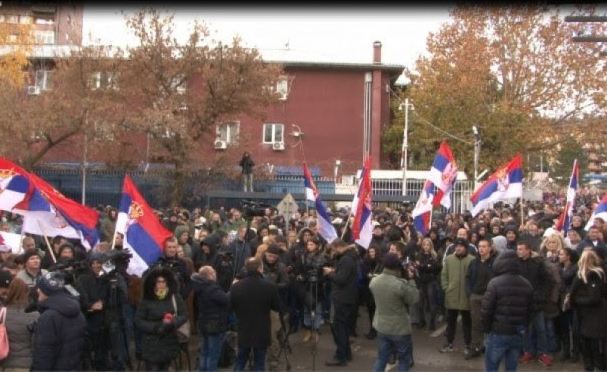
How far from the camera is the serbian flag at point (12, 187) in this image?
10.8 m

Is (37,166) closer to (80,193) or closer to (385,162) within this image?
(80,193)

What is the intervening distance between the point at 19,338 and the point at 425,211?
26.4 ft

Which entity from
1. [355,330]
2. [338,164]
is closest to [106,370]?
[355,330]

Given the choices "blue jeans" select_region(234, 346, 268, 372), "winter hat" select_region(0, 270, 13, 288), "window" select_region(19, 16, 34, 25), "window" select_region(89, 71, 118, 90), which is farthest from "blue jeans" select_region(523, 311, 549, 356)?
"window" select_region(19, 16, 34, 25)

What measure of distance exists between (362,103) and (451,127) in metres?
5.89

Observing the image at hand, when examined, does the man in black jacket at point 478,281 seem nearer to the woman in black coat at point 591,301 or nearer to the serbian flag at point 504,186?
the woman in black coat at point 591,301

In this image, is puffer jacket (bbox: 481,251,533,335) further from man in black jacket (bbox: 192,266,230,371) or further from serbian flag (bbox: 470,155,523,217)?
serbian flag (bbox: 470,155,523,217)

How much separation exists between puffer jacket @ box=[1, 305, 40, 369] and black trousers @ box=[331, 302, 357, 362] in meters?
4.05

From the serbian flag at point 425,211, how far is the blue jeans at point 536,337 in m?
A: 3.44

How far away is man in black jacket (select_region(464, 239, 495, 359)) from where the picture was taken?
433 inches

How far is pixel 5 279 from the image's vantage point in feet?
29.7

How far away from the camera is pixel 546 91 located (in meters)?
39.1

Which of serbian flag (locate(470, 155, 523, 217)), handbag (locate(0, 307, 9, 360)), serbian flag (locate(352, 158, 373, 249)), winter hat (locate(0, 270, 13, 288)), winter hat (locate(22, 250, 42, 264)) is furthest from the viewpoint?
serbian flag (locate(470, 155, 523, 217))

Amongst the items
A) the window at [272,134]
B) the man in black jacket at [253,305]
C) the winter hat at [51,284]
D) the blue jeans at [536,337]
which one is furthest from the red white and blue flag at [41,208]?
the window at [272,134]
